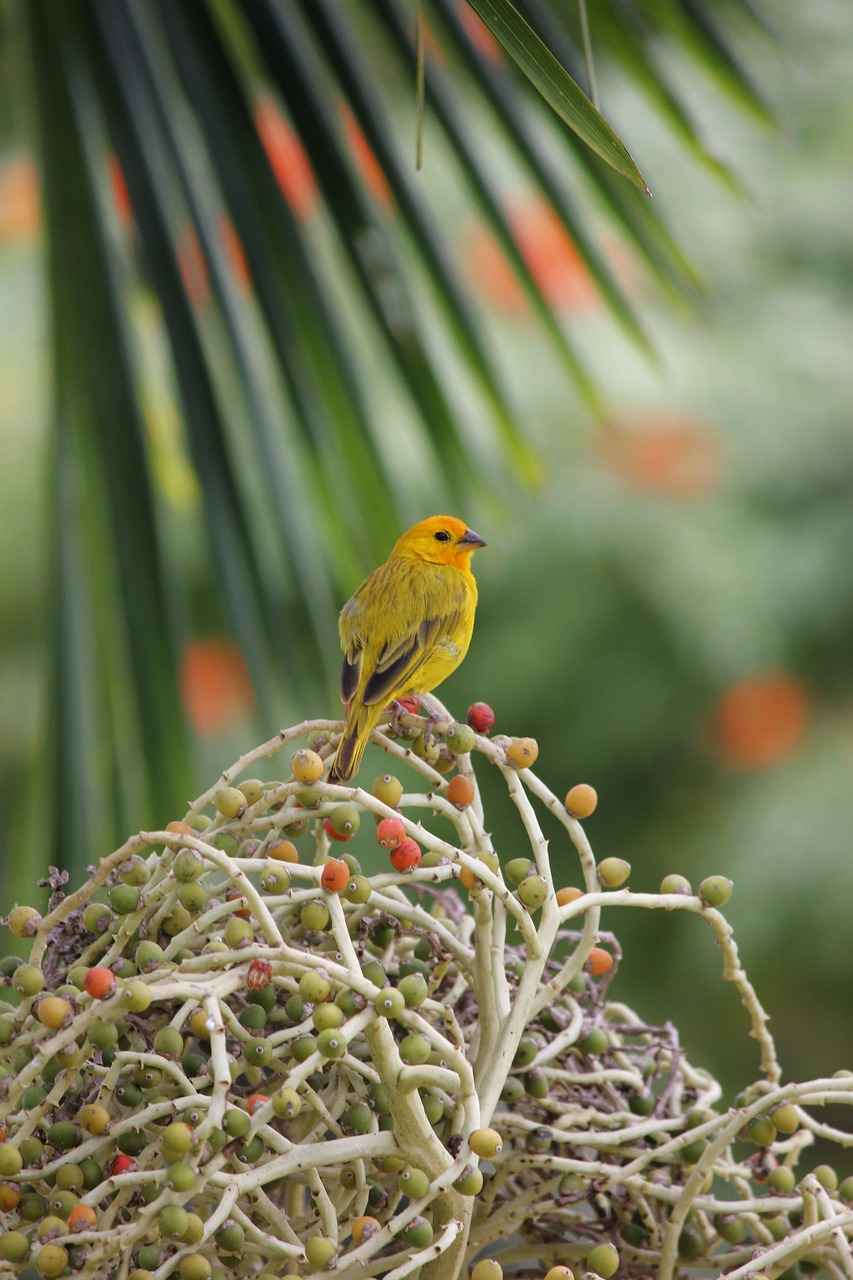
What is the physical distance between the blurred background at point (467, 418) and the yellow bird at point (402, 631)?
0.13 metres

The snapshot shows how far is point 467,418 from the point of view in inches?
83.0

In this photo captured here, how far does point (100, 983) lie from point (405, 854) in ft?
0.40

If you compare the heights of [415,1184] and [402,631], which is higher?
[402,631]

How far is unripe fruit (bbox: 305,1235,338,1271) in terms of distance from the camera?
466mm

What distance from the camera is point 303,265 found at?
2.98 ft

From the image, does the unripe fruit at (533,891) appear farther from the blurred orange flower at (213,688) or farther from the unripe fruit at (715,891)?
the blurred orange flower at (213,688)

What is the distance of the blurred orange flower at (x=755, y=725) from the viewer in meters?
2.64

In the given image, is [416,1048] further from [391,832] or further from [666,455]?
[666,455]

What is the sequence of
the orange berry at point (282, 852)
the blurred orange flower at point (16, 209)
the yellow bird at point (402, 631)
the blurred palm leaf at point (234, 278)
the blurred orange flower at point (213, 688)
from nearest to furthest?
the orange berry at point (282, 852) < the yellow bird at point (402, 631) < the blurred palm leaf at point (234, 278) < the blurred orange flower at point (213, 688) < the blurred orange flower at point (16, 209)

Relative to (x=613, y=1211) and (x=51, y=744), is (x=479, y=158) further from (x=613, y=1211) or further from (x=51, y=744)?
(x=613, y=1211)

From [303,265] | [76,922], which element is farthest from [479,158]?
[76,922]

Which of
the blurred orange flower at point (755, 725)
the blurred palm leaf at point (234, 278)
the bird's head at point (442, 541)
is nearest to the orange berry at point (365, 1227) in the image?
the blurred palm leaf at point (234, 278)

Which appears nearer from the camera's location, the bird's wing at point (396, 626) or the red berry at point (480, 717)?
the red berry at point (480, 717)

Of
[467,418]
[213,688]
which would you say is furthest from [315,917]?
[213,688]
